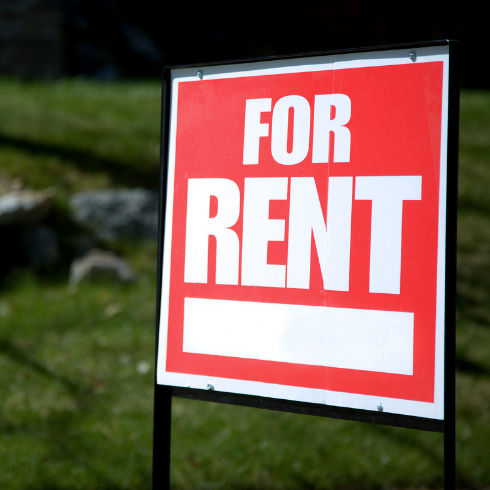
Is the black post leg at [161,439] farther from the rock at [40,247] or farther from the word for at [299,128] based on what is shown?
the rock at [40,247]

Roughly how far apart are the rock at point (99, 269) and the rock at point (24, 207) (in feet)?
2.11

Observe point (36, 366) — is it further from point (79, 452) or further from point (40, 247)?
point (40, 247)

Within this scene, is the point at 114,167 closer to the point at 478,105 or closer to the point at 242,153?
the point at 242,153

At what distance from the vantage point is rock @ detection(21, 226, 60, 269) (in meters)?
5.61

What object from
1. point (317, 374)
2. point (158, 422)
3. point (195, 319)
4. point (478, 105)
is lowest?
point (158, 422)

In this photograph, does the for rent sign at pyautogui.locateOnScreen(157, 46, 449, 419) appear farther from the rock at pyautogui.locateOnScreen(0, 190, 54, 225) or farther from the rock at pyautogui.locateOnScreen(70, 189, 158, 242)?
the rock at pyautogui.locateOnScreen(70, 189, 158, 242)

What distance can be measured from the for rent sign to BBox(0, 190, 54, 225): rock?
3.89 metres

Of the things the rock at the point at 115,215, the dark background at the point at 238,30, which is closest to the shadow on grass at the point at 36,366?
the rock at the point at 115,215

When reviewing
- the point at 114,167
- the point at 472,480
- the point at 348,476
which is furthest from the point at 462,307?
the point at 114,167

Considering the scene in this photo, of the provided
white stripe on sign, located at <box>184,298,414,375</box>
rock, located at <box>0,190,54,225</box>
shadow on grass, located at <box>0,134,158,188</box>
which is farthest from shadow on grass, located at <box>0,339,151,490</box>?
shadow on grass, located at <box>0,134,158,188</box>

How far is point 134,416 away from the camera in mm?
3994

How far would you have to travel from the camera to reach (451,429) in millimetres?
1735

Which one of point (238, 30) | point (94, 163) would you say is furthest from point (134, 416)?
point (238, 30)

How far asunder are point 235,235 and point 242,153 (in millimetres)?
302
